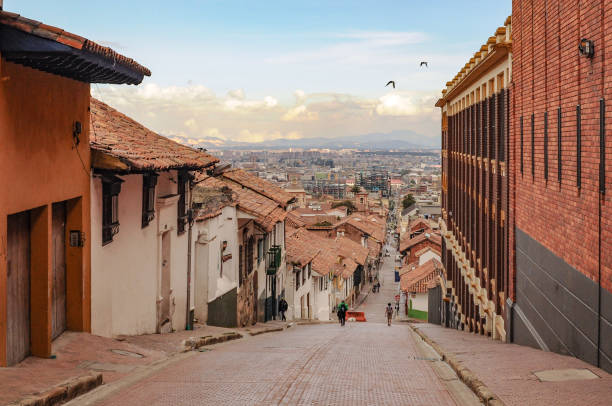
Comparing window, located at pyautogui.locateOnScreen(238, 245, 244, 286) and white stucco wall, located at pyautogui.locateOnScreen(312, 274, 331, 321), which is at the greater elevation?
window, located at pyautogui.locateOnScreen(238, 245, 244, 286)

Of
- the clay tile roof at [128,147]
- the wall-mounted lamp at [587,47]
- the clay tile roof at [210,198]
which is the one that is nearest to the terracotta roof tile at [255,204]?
the clay tile roof at [210,198]

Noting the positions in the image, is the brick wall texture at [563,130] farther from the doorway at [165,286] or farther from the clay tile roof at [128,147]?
Answer: the doorway at [165,286]

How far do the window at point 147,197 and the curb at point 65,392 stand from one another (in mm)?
5664

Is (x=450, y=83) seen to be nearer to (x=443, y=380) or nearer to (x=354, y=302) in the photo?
(x=443, y=380)

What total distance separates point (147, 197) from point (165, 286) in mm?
2920

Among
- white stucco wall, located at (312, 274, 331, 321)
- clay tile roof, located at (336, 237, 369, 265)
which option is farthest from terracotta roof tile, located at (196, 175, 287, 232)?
clay tile roof, located at (336, 237, 369, 265)

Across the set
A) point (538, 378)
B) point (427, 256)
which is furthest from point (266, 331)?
point (427, 256)

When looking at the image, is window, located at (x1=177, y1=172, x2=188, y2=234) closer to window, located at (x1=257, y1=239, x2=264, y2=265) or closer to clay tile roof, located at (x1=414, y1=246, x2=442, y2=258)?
window, located at (x1=257, y1=239, x2=264, y2=265)

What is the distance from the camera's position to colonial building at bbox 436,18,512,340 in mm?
17469

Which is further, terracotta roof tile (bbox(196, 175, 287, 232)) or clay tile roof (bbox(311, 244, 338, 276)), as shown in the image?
clay tile roof (bbox(311, 244, 338, 276))

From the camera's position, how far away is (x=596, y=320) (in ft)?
30.1

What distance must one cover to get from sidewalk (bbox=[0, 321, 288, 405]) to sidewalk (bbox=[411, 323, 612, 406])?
16.0 ft

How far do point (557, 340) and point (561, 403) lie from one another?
4.33m

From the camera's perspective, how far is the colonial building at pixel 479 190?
17.5 m
